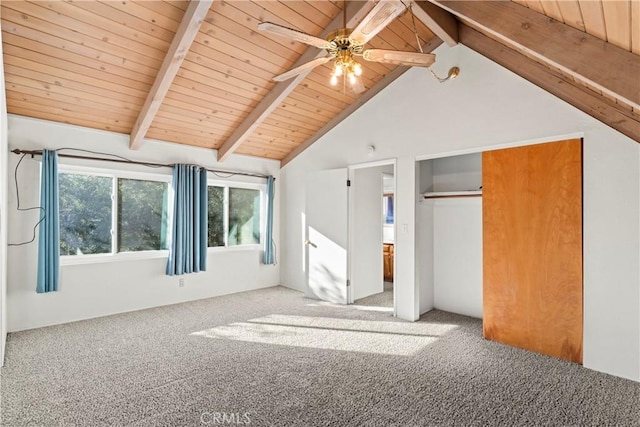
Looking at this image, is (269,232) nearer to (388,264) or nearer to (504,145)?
(388,264)

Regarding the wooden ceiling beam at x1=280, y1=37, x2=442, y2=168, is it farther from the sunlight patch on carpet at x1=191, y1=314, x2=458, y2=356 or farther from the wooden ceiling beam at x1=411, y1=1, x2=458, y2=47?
the sunlight patch on carpet at x1=191, y1=314, x2=458, y2=356

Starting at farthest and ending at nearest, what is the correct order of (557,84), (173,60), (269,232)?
1. (269,232)
2. (173,60)
3. (557,84)

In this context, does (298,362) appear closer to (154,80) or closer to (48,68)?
(154,80)

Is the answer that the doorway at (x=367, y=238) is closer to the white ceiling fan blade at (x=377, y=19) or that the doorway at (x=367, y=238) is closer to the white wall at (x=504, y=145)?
the white wall at (x=504, y=145)

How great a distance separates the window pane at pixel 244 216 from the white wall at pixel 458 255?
2.95 m

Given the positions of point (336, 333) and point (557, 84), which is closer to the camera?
point (557, 84)

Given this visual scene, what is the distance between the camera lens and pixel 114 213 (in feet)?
13.9

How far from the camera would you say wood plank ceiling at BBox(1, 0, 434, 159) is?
273 cm

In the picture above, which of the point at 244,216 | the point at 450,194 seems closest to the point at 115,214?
the point at 244,216

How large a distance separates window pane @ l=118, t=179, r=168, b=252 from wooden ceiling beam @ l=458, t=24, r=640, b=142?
4.26 meters

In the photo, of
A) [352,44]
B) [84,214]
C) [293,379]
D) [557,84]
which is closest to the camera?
[352,44]

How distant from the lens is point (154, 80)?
137 inches

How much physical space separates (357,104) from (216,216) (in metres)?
2.76

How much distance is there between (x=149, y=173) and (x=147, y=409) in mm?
3198
